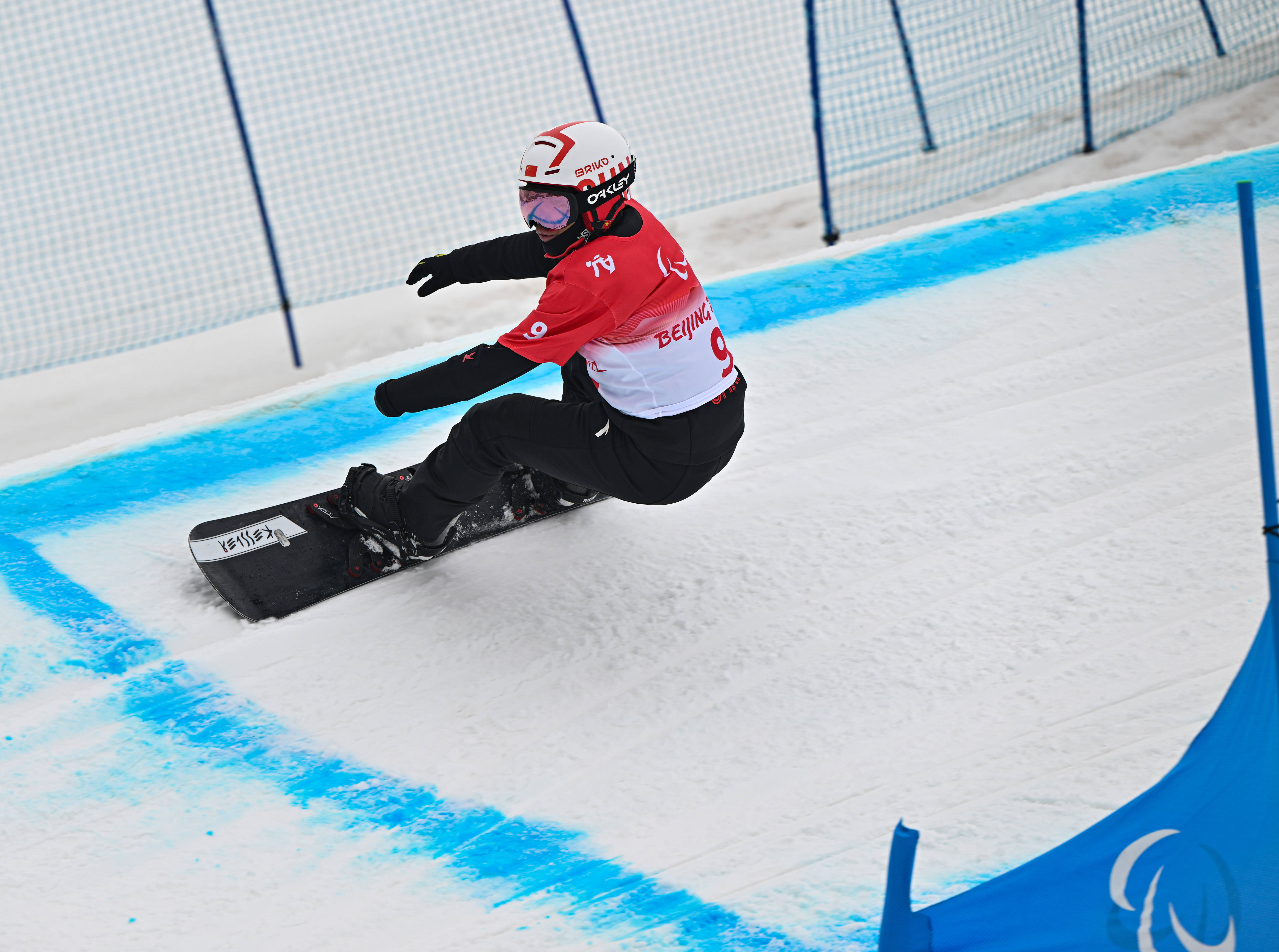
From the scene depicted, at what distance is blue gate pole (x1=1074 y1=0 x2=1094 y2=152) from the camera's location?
6.82m

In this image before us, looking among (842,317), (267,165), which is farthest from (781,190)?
(267,165)

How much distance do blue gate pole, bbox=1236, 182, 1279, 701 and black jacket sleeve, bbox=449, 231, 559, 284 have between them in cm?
218

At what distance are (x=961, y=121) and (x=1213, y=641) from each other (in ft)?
20.3

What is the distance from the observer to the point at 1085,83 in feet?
23.2

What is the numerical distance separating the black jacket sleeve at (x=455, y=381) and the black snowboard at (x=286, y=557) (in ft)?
1.81

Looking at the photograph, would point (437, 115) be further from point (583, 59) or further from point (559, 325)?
point (559, 325)

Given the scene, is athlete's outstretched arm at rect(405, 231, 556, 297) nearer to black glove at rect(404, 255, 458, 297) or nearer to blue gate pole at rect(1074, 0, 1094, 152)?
black glove at rect(404, 255, 458, 297)

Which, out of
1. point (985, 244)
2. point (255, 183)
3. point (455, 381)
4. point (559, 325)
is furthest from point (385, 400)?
point (985, 244)

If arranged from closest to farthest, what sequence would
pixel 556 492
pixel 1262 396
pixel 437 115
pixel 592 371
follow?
1. pixel 1262 396
2. pixel 592 371
3. pixel 556 492
4. pixel 437 115

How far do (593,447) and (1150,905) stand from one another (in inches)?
73.8

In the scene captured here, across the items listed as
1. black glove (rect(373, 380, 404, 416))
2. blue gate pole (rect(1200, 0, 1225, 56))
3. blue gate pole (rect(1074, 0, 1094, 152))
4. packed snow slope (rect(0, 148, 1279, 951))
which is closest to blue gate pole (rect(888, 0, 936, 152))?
blue gate pole (rect(1074, 0, 1094, 152))

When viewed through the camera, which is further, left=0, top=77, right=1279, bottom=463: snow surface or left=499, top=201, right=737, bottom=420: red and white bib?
left=0, top=77, right=1279, bottom=463: snow surface

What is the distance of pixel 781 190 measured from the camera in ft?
25.5

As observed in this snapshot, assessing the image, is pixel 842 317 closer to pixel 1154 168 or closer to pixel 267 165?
pixel 1154 168
